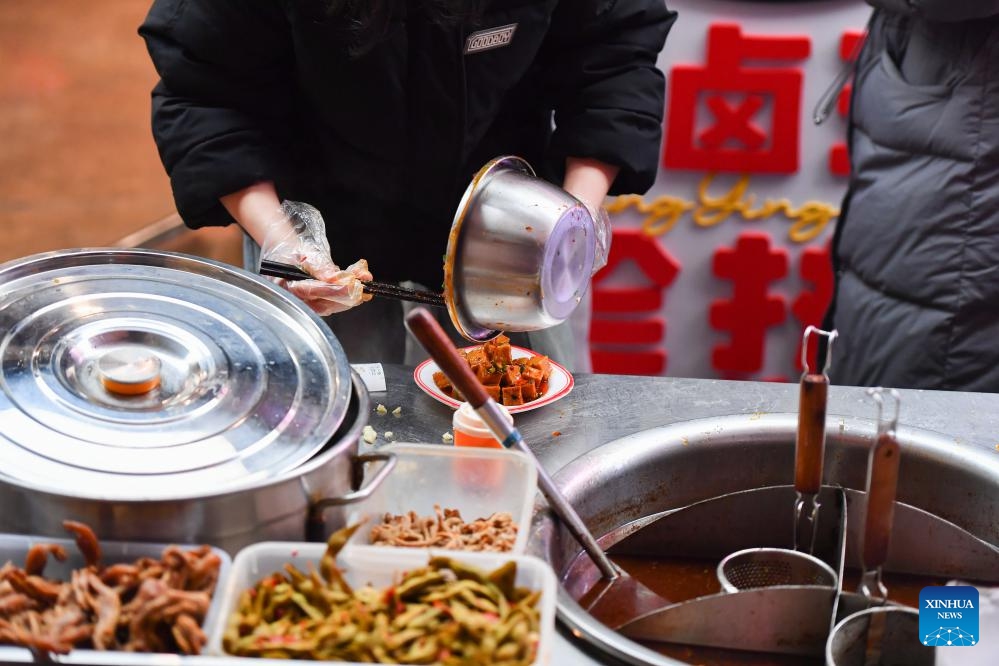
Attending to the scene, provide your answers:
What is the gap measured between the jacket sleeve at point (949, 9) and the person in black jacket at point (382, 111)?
1.97 ft

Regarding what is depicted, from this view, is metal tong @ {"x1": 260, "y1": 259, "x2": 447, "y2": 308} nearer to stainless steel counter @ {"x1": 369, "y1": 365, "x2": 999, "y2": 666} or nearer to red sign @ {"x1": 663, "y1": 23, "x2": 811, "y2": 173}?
stainless steel counter @ {"x1": 369, "y1": 365, "x2": 999, "y2": 666}

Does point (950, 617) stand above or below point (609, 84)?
below

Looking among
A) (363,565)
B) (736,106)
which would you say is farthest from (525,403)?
(736,106)

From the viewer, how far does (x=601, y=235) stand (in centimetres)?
193

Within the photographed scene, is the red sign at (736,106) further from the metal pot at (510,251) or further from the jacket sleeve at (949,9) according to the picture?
the metal pot at (510,251)

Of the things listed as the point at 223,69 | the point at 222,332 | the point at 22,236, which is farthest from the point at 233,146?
the point at 22,236

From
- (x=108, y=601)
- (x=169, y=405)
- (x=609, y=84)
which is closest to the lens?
(x=108, y=601)

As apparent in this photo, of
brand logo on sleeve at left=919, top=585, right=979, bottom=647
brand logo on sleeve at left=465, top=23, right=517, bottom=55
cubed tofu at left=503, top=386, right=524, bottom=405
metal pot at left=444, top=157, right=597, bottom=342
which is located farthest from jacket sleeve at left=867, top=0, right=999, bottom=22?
brand logo on sleeve at left=919, top=585, right=979, bottom=647

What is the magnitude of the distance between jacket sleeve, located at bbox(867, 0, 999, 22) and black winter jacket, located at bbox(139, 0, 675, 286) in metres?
0.56

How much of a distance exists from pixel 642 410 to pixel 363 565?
28.9 inches

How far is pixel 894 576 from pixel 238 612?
3.23ft

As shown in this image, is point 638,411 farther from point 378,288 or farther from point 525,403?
point 378,288

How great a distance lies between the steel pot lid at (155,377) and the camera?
1.16 m

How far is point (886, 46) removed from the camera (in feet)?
8.57
